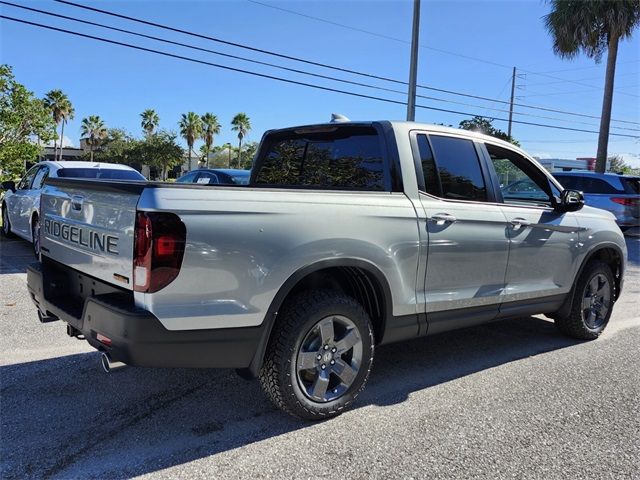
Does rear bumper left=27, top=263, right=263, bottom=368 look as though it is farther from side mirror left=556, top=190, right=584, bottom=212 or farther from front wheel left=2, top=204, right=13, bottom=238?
front wheel left=2, top=204, right=13, bottom=238

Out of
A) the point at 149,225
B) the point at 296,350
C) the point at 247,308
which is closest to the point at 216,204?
the point at 149,225

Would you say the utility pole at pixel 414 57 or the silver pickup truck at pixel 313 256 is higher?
the utility pole at pixel 414 57

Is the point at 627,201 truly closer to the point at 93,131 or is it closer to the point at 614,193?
the point at 614,193

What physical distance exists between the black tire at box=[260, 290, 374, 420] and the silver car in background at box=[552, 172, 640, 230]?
502 inches

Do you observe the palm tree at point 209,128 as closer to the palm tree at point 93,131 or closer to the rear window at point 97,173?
Answer: the palm tree at point 93,131

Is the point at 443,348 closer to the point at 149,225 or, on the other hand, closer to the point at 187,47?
the point at 149,225

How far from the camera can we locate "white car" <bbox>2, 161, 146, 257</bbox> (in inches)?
345

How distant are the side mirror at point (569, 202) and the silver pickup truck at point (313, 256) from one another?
0.01 metres

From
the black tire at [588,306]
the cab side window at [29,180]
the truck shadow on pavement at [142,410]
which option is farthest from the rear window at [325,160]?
the cab side window at [29,180]

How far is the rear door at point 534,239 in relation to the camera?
438cm

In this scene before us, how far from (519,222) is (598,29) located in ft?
69.2

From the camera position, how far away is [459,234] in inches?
153

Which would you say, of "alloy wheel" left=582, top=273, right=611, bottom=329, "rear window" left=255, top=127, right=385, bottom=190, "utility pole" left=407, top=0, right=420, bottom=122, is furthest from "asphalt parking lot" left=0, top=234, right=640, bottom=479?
"utility pole" left=407, top=0, right=420, bottom=122

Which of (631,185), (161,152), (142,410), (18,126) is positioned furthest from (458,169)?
Result: (161,152)
